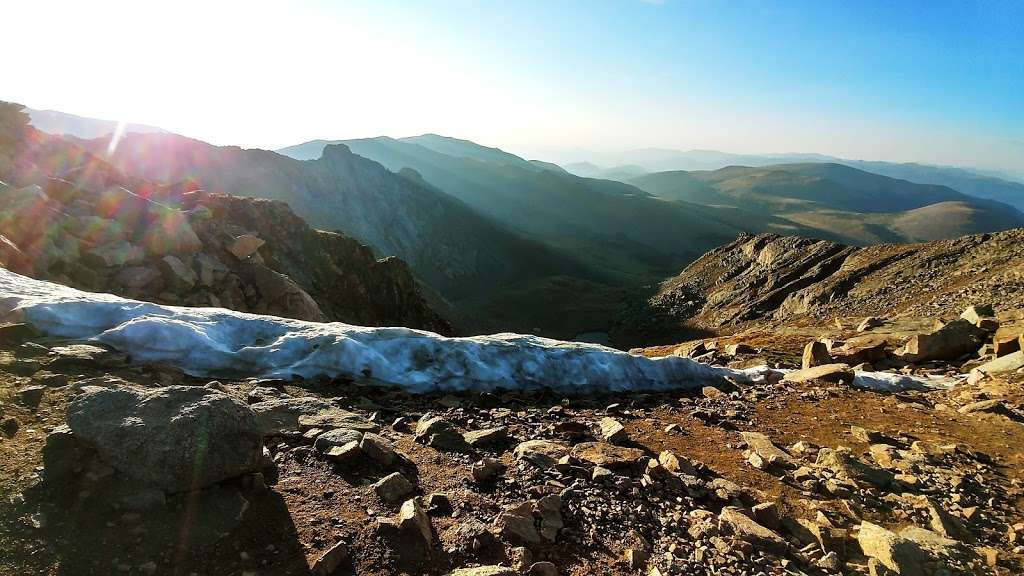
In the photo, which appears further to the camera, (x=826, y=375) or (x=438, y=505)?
(x=826, y=375)

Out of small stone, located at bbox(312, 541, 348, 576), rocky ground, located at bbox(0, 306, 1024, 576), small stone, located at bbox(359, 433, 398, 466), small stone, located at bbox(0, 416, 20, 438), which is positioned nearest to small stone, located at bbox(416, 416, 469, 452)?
rocky ground, located at bbox(0, 306, 1024, 576)

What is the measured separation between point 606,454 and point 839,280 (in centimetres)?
5145

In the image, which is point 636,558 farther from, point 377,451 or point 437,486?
point 377,451

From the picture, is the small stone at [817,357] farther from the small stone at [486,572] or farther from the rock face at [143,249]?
the rock face at [143,249]

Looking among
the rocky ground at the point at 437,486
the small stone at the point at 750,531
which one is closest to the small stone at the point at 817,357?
the rocky ground at the point at 437,486

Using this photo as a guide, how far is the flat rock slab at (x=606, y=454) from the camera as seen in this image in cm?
816

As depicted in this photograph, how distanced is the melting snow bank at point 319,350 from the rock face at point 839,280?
750 inches

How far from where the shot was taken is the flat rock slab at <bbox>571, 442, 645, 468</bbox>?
8156 mm

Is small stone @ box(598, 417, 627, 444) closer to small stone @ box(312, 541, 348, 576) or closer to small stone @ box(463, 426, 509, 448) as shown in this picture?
small stone @ box(463, 426, 509, 448)

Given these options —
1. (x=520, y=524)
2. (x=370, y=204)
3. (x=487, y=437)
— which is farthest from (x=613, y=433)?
(x=370, y=204)

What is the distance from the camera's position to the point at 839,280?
49.1m

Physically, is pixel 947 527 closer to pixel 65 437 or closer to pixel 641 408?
pixel 641 408

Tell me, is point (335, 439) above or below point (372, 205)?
below

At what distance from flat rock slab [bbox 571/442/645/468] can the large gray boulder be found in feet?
16.5
